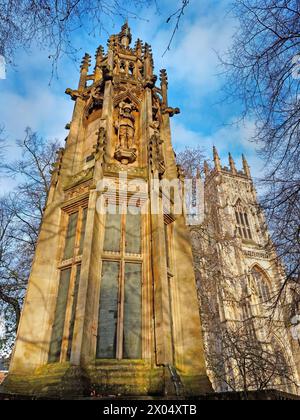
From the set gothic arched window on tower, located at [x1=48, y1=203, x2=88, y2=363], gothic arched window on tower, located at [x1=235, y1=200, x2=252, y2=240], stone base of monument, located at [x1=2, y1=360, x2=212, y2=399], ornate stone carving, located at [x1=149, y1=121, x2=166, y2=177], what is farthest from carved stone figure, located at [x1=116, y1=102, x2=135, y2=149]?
gothic arched window on tower, located at [x1=235, y1=200, x2=252, y2=240]

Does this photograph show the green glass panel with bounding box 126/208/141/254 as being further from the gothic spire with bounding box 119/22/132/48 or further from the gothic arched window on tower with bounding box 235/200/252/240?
the gothic arched window on tower with bounding box 235/200/252/240

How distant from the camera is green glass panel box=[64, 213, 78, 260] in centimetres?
585

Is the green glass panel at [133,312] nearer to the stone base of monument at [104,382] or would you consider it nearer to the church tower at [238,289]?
the stone base of monument at [104,382]

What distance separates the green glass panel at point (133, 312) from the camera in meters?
4.80

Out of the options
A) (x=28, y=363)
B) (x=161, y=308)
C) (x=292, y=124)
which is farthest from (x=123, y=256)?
(x=292, y=124)

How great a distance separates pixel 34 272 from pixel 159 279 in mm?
2328

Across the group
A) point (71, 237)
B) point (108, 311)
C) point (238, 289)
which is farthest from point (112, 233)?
point (238, 289)

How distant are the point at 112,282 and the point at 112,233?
1004 millimetres

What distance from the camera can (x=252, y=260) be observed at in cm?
4181

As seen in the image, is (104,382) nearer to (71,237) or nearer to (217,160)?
(71,237)

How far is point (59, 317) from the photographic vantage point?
5.19m

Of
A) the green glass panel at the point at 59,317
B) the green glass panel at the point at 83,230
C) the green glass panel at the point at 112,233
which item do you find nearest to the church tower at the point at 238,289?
the green glass panel at the point at 112,233

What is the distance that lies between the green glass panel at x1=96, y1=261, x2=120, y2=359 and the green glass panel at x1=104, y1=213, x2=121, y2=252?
33cm

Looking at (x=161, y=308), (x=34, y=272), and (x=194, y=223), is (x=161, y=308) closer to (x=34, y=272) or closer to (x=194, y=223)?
(x=34, y=272)
